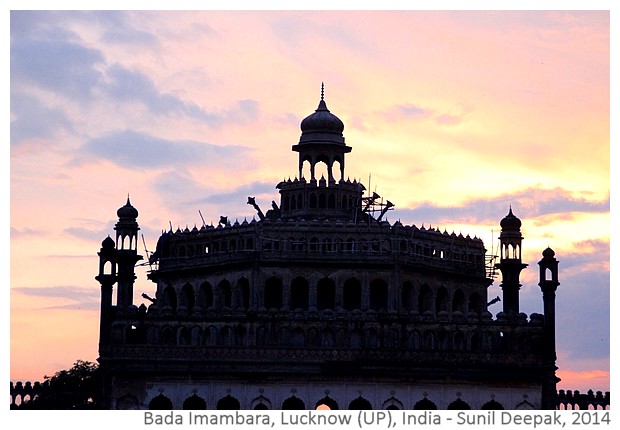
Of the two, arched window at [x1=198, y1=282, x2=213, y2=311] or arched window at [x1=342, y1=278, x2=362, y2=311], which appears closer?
arched window at [x1=342, y1=278, x2=362, y2=311]

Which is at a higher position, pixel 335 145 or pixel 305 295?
pixel 335 145

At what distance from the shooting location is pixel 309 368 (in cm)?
13162

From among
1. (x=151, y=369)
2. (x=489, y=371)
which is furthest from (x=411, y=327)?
(x=151, y=369)

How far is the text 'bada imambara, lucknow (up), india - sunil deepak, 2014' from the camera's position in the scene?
5187 inches

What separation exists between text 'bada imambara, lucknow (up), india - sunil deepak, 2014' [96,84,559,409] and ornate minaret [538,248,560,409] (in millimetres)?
81

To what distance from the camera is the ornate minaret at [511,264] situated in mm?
141000

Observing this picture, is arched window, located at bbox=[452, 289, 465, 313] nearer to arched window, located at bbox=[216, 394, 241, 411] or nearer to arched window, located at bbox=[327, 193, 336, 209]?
arched window, located at bbox=[327, 193, 336, 209]

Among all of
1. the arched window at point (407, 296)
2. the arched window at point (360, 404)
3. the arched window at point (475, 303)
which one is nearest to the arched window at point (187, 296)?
the arched window at point (407, 296)

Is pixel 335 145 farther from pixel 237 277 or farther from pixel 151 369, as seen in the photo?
pixel 151 369

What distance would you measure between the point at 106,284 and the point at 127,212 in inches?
226

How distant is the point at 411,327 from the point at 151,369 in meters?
14.9

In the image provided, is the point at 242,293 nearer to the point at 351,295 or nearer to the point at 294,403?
the point at 351,295

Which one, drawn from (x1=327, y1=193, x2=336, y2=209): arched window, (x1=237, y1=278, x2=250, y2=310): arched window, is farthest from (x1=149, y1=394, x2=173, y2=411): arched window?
(x1=327, y1=193, x2=336, y2=209): arched window

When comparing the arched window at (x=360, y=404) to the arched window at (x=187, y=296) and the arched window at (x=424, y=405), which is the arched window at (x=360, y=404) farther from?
the arched window at (x=187, y=296)
